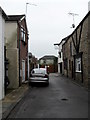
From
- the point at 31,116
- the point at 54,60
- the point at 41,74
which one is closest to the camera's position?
the point at 31,116

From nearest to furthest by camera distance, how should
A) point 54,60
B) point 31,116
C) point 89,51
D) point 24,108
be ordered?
point 31,116
point 24,108
point 89,51
point 54,60

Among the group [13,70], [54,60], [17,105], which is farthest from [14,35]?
[54,60]

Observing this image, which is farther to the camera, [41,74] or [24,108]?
[41,74]

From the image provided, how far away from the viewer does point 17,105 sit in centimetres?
855

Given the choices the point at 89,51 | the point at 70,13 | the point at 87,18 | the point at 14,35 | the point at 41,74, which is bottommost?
the point at 41,74

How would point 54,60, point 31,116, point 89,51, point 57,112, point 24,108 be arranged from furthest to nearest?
→ point 54,60 < point 89,51 < point 24,108 < point 57,112 < point 31,116

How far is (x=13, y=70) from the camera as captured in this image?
14.4 m

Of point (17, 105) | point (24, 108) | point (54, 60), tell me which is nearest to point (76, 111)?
point (24, 108)

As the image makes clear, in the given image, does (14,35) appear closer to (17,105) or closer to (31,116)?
(17,105)

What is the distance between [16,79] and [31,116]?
783 centimetres

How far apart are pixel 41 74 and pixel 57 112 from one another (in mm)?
9266

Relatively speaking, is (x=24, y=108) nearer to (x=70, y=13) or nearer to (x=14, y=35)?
(x=14, y=35)

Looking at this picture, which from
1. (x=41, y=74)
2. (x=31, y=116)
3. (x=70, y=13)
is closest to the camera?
(x=31, y=116)

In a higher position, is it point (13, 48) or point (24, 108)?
point (13, 48)
